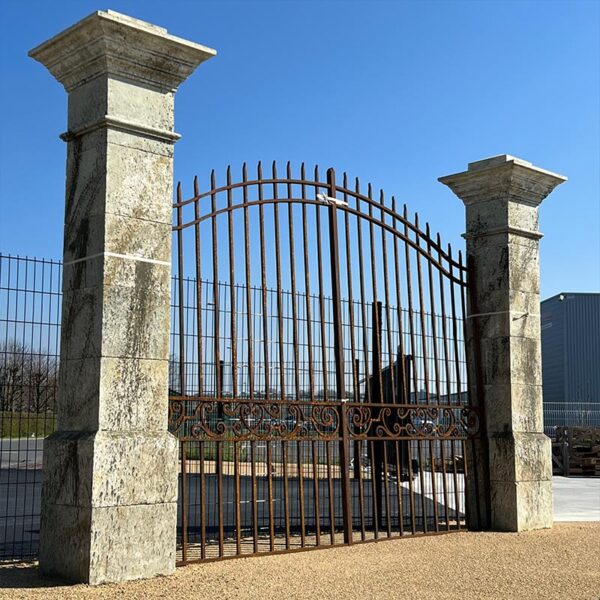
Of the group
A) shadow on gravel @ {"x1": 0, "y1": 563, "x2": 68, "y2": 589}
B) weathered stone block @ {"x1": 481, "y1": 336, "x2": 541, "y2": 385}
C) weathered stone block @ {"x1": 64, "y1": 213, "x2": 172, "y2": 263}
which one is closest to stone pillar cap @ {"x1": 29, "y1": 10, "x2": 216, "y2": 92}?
weathered stone block @ {"x1": 64, "y1": 213, "x2": 172, "y2": 263}

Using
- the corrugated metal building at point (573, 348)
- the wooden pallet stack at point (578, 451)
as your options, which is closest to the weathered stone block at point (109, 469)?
the wooden pallet stack at point (578, 451)

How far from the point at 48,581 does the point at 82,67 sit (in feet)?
11.8

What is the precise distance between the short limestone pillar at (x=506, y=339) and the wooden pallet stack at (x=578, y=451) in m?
10.6

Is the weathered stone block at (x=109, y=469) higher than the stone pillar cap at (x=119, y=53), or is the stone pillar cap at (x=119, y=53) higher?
the stone pillar cap at (x=119, y=53)

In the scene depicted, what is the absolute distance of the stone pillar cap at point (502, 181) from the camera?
9.03m

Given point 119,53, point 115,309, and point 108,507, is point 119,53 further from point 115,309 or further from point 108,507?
point 108,507

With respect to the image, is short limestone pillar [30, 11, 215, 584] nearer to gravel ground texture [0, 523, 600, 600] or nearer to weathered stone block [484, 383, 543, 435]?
gravel ground texture [0, 523, 600, 600]

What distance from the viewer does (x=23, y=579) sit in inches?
225

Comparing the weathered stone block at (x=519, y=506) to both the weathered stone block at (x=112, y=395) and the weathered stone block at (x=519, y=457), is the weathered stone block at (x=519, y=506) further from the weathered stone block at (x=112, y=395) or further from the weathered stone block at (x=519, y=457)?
the weathered stone block at (x=112, y=395)

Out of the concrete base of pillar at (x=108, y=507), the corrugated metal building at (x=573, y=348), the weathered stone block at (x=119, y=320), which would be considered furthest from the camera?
the corrugated metal building at (x=573, y=348)

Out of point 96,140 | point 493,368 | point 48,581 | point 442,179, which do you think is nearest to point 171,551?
point 48,581

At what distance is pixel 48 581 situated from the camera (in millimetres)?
5660

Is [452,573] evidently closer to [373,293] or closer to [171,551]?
[171,551]

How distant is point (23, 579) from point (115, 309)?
1.90m
